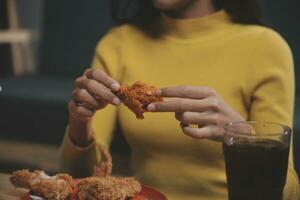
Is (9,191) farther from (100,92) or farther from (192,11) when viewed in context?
(192,11)

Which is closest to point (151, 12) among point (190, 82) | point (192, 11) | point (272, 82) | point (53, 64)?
point (192, 11)

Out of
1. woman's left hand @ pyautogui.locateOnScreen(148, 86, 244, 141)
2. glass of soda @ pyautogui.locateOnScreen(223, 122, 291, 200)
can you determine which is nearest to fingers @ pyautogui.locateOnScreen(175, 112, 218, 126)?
woman's left hand @ pyautogui.locateOnScreen(148, 86, 244, 141)

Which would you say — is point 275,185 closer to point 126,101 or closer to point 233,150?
point 233,150

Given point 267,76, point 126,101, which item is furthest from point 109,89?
point 267,76

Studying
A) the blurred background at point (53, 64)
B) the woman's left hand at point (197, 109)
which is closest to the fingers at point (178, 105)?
the woman's left hand at point (197, 109)

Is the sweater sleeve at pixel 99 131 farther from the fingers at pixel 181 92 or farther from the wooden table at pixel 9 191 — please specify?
the fingers at pixel 181 92
